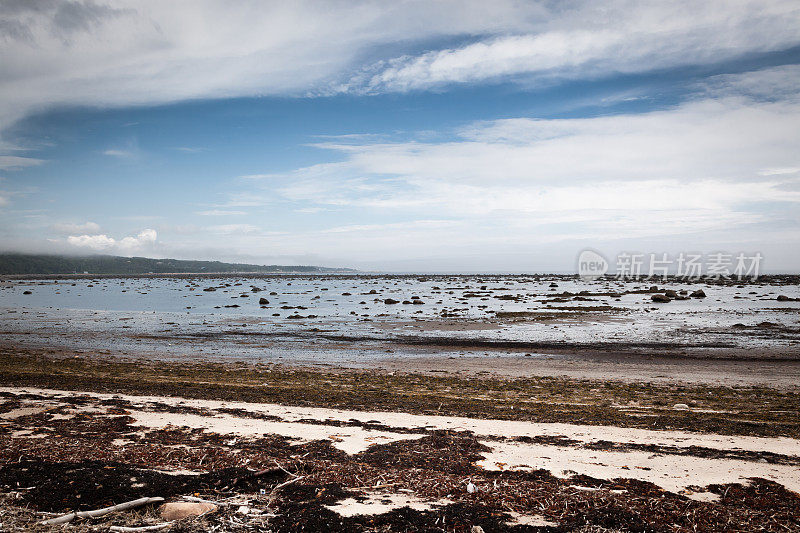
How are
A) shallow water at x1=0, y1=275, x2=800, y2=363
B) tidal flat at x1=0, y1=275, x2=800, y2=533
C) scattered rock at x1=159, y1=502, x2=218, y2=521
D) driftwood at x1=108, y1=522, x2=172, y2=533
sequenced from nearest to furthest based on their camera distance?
driftwood at x1=108, y1=522, x2=172, y2=533, scattered rock at x1=159, y1=502, x2=218, y2=521, tidal flat at x1=0, y1=275, x2=800, y2=533, shallow water at x1=0, y1=275, x2=800, y2=363

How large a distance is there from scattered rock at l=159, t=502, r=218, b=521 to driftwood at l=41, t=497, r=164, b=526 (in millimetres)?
250

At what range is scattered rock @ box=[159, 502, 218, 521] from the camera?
5.07m

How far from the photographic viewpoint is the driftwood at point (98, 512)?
188 inches

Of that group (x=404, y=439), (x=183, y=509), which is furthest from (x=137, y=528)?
(x=404, y=439)

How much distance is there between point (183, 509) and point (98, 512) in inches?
32.7

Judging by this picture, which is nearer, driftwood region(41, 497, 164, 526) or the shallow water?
driftwood region(41, 497, 164, 526)

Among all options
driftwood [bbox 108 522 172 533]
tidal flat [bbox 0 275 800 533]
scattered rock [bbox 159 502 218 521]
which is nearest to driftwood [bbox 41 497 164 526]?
tidal flat [bbox 0 275 800 533]

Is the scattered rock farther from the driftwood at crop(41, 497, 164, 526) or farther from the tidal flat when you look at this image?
the driftwood at crop(41, 497, 164, 526)

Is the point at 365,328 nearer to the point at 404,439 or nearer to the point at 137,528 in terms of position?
the point at 404,439

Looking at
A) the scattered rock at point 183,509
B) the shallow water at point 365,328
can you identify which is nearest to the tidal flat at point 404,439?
the scattered rock at point 183,509

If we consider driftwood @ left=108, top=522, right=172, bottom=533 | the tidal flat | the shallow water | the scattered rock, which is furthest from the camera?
the shallow water

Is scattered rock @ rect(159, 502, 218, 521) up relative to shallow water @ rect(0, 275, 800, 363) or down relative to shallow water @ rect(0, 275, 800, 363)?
up

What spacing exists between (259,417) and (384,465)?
155 inches

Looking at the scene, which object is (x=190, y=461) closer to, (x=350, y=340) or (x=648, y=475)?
(x=648, y=475)
